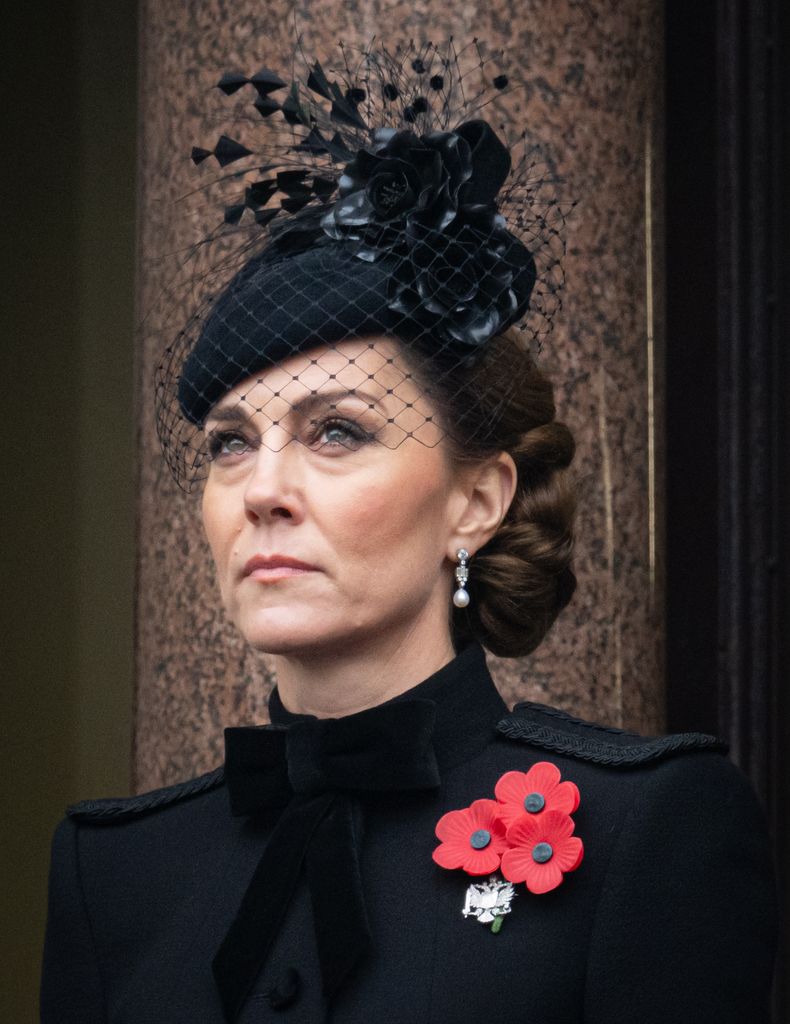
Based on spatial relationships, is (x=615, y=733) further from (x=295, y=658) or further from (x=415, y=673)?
(x=295, y=658)

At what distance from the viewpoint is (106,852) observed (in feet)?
8.09

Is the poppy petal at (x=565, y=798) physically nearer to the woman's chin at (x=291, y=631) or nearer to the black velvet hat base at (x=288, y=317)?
the woman's chin at (x=291, y=631)

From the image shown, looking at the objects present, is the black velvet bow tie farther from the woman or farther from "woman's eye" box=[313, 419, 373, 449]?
"woman's eye" box=[313, 419, 373, 449]

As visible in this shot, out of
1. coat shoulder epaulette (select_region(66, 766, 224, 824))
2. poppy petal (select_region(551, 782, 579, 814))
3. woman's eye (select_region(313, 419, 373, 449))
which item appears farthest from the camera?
coat shoulder epaulette (select_region(66, 766, 224, 824))

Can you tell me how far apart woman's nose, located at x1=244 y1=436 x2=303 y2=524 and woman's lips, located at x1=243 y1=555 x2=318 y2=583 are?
6cm

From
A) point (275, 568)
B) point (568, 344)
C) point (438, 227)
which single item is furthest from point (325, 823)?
point (568, 344)

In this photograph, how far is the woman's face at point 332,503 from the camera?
2.16 meters

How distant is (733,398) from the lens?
371 cm

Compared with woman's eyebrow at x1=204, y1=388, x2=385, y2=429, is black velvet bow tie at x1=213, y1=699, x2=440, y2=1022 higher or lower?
lower

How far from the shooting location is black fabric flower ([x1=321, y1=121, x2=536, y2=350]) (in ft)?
7.47

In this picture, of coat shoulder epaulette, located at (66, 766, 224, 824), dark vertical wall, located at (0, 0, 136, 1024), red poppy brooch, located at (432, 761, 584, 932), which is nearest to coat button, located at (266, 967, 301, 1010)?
red poppy brooch, located at (432, 761, 584, 932)

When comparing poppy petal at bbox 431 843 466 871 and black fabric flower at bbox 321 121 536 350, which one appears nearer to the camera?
poppy petal at bbox 431 843 466 871

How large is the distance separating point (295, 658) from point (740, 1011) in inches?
29.9

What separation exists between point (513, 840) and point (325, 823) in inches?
10.4
